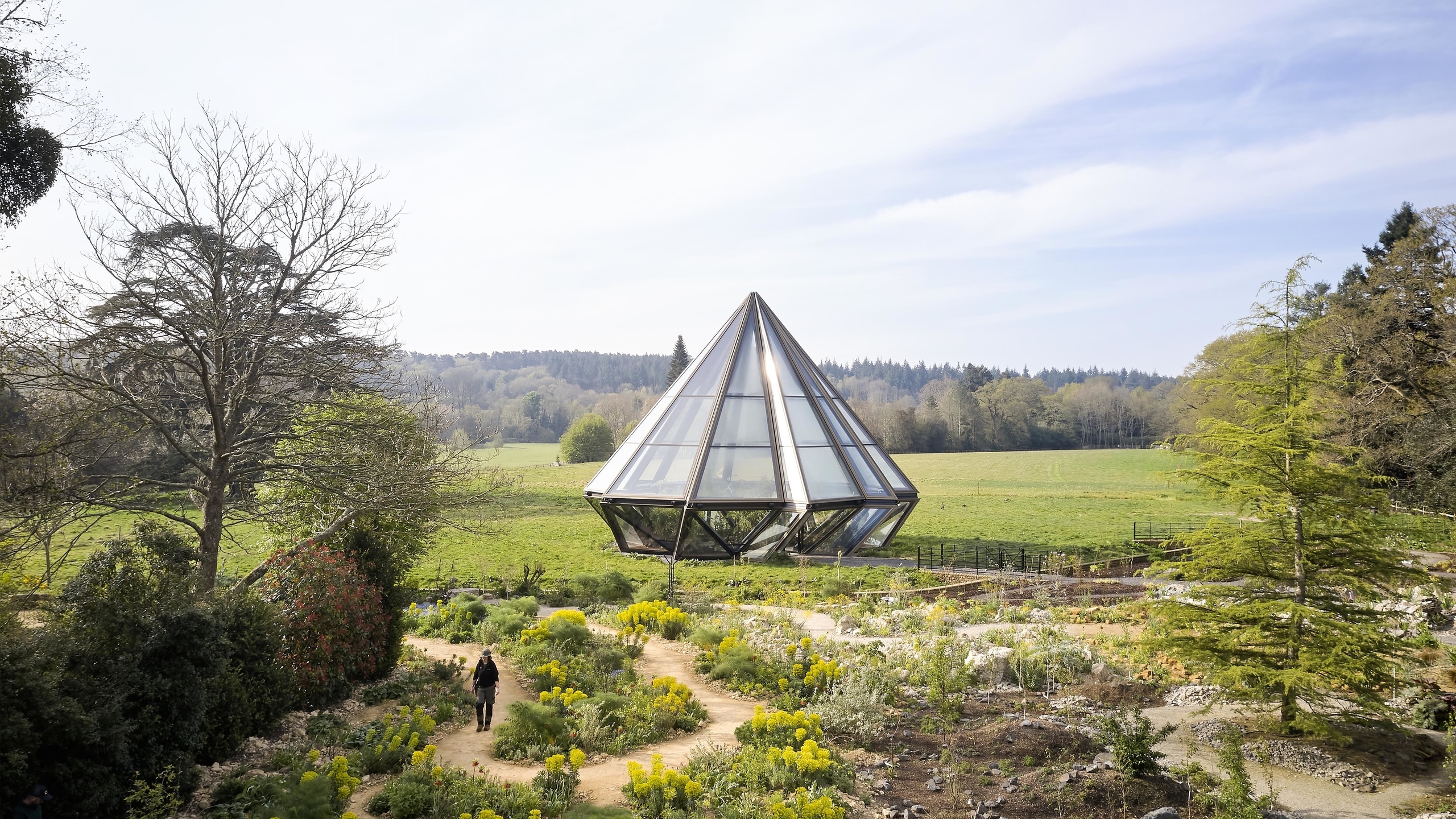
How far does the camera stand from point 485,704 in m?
9.05

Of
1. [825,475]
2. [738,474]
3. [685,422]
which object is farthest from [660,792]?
[685,422]

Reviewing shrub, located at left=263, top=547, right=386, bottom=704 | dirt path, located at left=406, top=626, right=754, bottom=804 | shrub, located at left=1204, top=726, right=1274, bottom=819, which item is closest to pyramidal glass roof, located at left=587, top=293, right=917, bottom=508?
dirt path, located at left=406, top=626, right=754, bottom=804

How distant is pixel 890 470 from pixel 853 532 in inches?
80.7

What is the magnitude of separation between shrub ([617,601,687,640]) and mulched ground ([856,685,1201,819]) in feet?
17.5

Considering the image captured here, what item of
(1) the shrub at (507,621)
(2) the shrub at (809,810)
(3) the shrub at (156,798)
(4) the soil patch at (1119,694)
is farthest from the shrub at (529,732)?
(4) the soil patch at (1119,694)

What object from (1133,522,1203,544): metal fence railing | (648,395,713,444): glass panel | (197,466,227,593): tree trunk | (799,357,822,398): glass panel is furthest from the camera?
(1133,522,1203,544): metal fence railing

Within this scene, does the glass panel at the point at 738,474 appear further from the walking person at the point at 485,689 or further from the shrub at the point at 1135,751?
the shrub at the point at 1135,751

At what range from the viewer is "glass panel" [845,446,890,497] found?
19.6m

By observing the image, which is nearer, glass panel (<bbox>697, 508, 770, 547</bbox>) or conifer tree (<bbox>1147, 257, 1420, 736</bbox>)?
conifer tree (<bbox>1147, 257, 1420, 736</bbox>)

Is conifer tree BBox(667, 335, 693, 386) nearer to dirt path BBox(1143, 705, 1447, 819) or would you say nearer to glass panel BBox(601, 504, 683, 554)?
glass panel BBox(601, 504, 683, 554)

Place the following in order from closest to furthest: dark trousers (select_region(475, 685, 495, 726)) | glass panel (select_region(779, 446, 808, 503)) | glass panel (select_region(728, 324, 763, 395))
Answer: dark trousers (select_region(475, 685, 495, 726)), glass panel (select_region(779, 446, 808, 503)), glass panel (select_region(728, 324, 763, 395))

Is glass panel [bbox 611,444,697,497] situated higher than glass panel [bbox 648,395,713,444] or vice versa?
glass panel [bbox 648,395,713,444]

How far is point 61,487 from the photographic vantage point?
8.77 meters

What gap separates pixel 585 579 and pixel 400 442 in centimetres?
570
